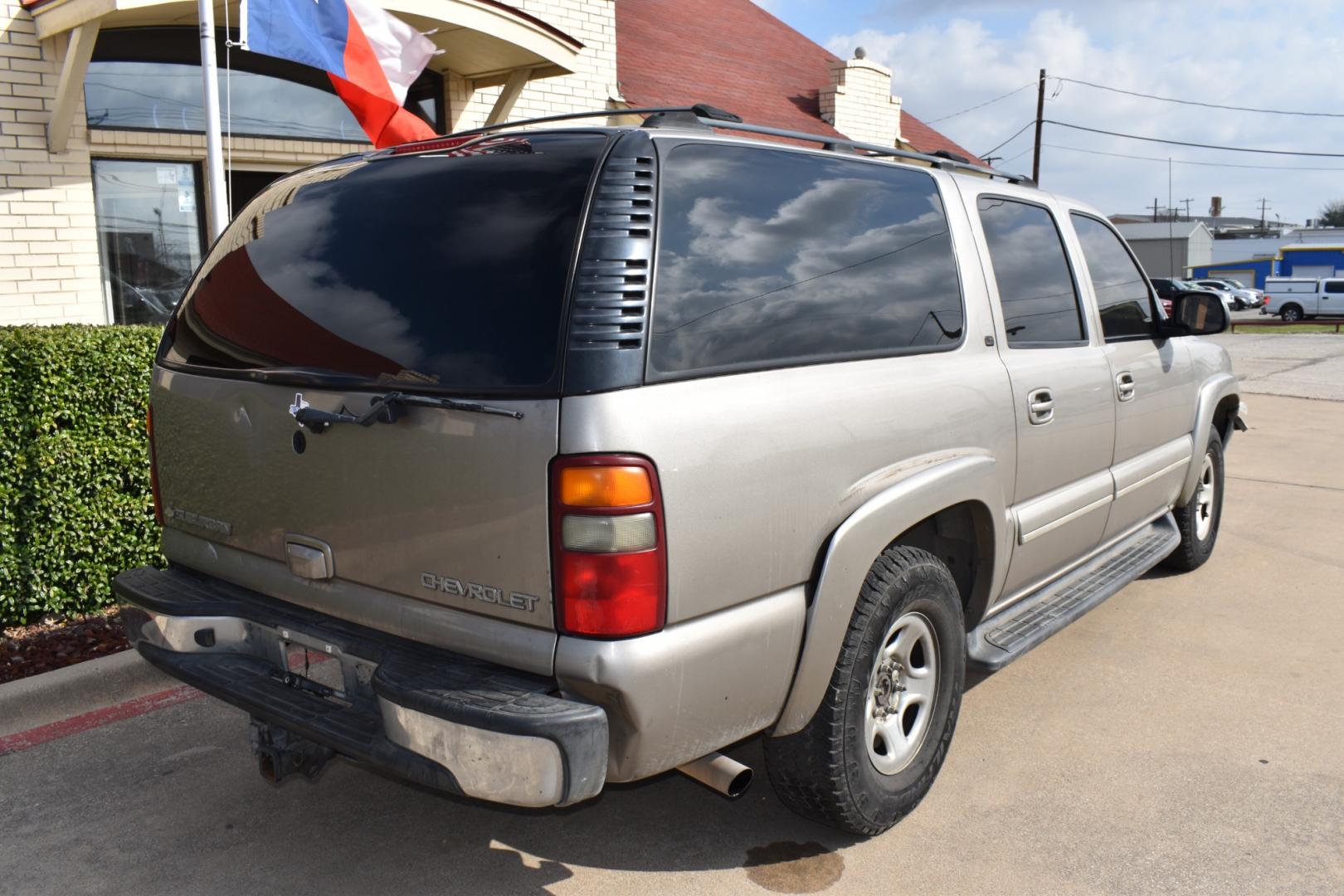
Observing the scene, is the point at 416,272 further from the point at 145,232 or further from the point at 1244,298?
the point at 1244,298

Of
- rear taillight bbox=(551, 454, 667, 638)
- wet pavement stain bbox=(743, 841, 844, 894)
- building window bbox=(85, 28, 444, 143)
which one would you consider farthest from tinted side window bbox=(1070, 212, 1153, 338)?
building window bbox=(85, 28, 444, 143)

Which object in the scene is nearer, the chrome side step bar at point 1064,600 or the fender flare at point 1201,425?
the chrome side step bar at point 1064,600

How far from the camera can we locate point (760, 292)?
2.90 meters

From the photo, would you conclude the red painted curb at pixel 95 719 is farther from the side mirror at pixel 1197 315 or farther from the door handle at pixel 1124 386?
the side mirror at pixel 1197 315

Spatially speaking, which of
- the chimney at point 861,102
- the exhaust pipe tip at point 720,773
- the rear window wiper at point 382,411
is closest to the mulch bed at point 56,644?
the rear window wiper at point 382,411

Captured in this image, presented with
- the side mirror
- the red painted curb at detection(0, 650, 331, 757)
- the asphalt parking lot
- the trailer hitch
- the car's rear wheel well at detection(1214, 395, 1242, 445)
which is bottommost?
the asphalt parking lot

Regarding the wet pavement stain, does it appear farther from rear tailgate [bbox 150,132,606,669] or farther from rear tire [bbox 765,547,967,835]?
rear tailgate [bbox 150,132,606,669]

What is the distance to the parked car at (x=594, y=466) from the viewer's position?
2.50 m

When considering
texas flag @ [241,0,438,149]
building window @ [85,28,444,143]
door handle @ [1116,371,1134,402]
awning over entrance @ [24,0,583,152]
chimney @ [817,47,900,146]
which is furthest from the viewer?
chimney @ [817,47,900,146]

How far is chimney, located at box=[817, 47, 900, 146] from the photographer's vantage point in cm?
1641

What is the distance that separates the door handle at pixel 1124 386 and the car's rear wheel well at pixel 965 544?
1249mm

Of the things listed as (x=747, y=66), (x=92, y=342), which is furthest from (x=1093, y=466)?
(x=747, y=66)

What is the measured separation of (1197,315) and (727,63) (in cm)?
1256

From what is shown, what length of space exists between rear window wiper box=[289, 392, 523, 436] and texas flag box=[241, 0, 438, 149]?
4949 millimetres
